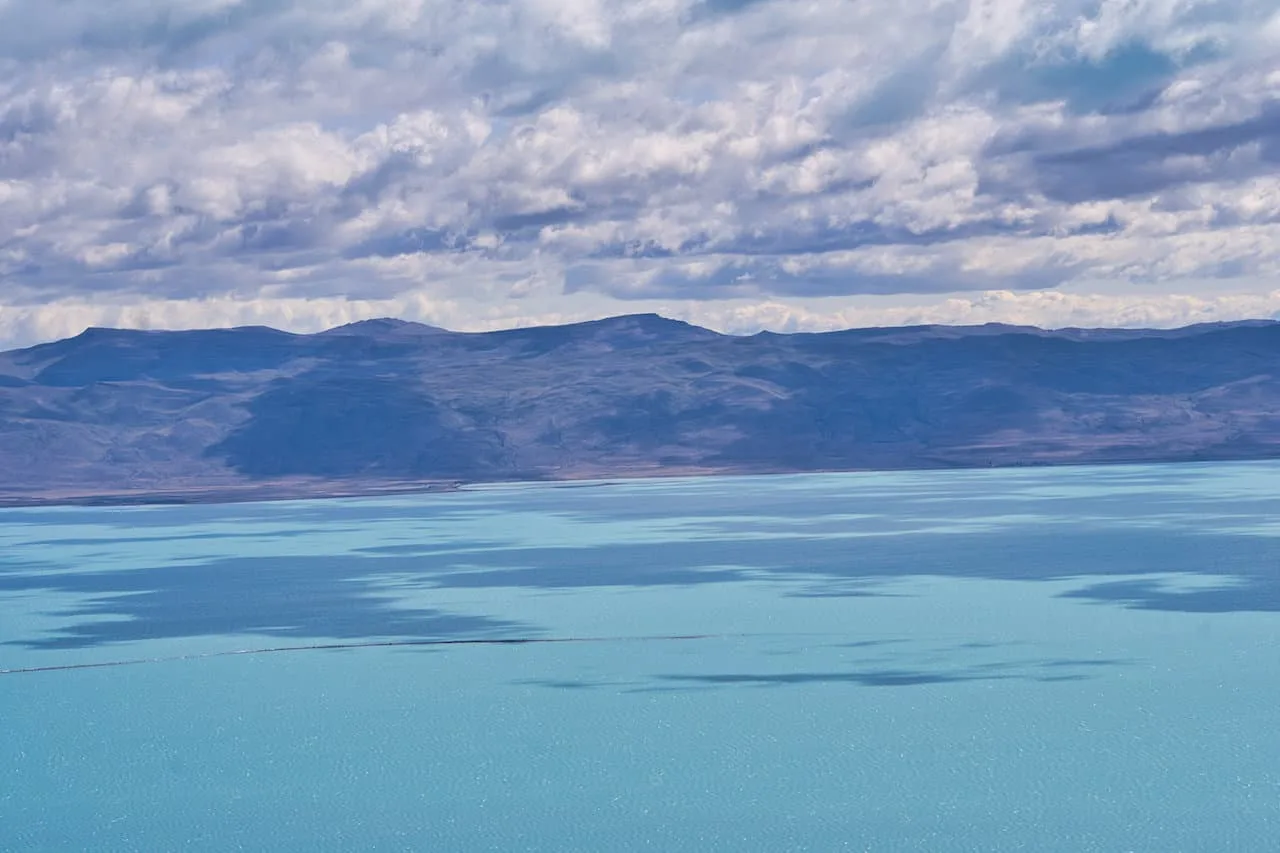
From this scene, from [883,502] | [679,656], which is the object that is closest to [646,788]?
[679,656]

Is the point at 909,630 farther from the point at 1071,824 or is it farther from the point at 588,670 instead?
the point at 1071,824

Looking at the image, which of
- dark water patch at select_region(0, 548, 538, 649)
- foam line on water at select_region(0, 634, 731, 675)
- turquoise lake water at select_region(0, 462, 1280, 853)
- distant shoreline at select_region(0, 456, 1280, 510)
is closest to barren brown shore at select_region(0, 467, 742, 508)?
distant shoreline at select_region(0, 456, 1280, 510)

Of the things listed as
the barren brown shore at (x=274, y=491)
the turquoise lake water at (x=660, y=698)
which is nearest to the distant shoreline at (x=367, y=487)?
the barren brown shore at (x=274, y=491)

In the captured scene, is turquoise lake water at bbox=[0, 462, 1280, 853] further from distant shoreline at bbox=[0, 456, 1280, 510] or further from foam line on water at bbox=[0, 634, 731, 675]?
distant shoreline at bbox=[0, 456, 1280, 510]

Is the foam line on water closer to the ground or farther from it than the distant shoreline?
farther from it

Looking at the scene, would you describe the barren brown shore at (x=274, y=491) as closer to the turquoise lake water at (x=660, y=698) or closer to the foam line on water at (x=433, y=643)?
the turquoise lake water at (x=660, y=698)

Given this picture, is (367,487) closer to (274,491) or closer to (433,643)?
(274,491)

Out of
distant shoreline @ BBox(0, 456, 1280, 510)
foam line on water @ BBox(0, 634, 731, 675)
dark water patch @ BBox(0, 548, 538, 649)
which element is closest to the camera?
foam line on water @ BBox(0, 634, 731, 675)

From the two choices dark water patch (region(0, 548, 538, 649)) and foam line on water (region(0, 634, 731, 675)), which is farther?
dark water patch (region(0, 548, 538, 649))

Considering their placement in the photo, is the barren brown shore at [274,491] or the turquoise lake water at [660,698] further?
the barren brown shore at [274,491]
